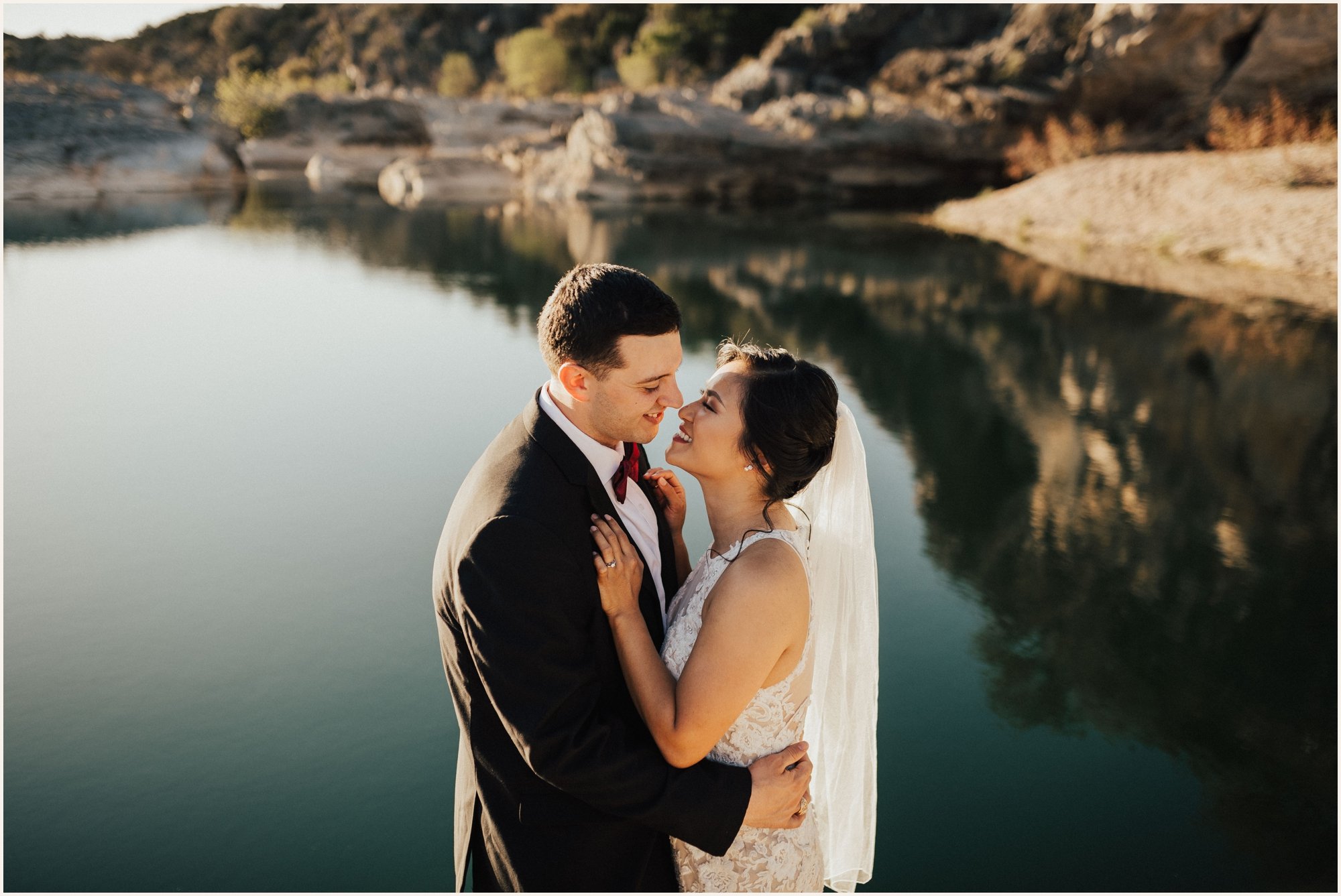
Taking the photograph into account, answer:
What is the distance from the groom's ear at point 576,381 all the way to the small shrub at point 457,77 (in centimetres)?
4613

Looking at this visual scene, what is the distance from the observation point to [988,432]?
23.7ft

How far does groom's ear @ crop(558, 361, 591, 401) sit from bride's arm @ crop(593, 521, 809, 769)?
251 millimetres

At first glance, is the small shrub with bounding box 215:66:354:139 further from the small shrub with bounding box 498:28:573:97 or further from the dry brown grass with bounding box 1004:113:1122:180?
the dry brown grass with bounding box 1004:113:1122:180

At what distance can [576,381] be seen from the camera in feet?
5.64

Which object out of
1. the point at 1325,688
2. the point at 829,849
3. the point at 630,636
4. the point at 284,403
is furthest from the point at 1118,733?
the point at 284,403

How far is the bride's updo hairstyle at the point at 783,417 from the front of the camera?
1.82 meters

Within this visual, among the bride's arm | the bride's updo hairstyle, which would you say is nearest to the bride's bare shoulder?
the bride's arm

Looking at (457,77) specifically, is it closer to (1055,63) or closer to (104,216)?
(104,216)

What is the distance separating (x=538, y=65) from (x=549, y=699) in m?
45.2

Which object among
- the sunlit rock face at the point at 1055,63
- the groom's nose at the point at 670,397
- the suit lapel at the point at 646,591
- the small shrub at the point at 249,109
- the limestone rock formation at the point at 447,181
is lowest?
the limestone rock formation at the point at 447,181

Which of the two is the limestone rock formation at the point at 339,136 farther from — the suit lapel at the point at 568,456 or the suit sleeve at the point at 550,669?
the suit sleeve at the point at 550,669

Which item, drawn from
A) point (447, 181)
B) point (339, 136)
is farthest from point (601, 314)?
point (339, 136)

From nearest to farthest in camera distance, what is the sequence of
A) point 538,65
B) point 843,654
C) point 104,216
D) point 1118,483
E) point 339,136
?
1. point 843,654
2. point 1118,483
3. point 104,216
4. point 339,136
5. point 538,65

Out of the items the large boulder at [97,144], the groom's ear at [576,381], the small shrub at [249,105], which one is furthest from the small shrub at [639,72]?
the groom's ear at [576,381]
